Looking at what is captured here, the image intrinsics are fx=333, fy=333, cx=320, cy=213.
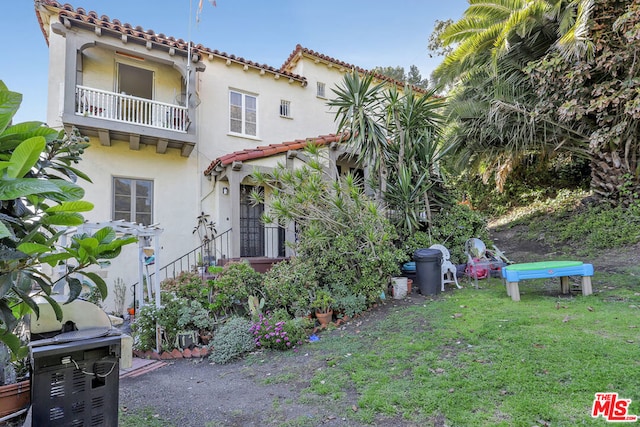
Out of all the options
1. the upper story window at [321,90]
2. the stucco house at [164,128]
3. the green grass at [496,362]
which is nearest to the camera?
the green grass at [496,362]

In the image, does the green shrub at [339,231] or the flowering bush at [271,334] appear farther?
the green shrub at [339,231]

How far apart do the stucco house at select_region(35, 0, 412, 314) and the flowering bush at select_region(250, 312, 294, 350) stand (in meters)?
3.54

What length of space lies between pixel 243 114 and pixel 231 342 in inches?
340

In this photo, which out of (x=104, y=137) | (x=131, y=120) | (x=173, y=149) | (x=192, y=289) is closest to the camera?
(x=192, y=289)

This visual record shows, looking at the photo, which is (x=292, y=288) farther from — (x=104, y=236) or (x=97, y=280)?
(x=104, y=236)

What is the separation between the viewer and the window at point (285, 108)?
1286 cm

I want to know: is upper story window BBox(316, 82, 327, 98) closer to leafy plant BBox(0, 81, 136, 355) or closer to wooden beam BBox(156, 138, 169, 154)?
wooden beam BBox(156, 138, 169, 154)

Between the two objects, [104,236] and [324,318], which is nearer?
[104,236]

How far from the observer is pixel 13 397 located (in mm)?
3502

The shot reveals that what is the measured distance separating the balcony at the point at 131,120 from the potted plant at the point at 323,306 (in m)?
6.33

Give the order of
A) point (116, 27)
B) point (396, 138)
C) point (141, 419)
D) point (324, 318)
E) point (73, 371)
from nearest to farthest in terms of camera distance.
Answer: point (73, 371) → point (141, 419) → point (324, 318) → point (116, 27) → point (396, 138)

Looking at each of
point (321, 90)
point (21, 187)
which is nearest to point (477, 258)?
point (21, 187)

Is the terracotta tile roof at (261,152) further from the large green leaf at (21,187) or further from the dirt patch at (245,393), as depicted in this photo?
the large green leaf at (21,187)

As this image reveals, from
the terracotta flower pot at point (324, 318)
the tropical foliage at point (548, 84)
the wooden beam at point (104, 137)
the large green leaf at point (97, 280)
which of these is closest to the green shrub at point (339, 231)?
the terracotta flower pot at point (324, 318)
